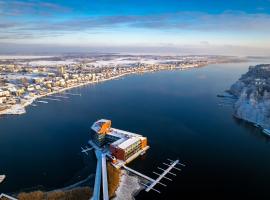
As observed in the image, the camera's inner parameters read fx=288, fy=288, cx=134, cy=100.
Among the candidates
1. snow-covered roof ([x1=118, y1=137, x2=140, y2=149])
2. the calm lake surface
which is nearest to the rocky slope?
the calm lake surface

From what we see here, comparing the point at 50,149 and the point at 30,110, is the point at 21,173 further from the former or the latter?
the point at 30,110

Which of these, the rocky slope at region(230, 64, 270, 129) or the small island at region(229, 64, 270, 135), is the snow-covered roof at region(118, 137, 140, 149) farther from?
the rocky slope at region(230, 64, 270, 129)

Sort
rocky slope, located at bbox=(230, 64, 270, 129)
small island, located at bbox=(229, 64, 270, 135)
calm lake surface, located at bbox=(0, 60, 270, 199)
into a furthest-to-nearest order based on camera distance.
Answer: rocky slope, located at bbox=(230, 64, 270, 129) → small island, located at bbox=(229, 64, 270, 135) → calm lake surface, located at bbox=(0, 60, 270, 199)

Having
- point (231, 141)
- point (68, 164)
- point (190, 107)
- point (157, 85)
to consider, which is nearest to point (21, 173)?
point (68, 164)

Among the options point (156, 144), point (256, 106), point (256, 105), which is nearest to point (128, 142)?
point (156, 144)

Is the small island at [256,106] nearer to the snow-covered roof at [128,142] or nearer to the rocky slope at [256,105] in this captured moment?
the rocky slope at [256,105]

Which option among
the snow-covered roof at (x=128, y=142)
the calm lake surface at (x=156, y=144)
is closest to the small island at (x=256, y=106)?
the calm lake surface at (x=156, y=144)

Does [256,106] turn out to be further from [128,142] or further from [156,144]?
[128,142]

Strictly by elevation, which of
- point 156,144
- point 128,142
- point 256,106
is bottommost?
point 156,144
